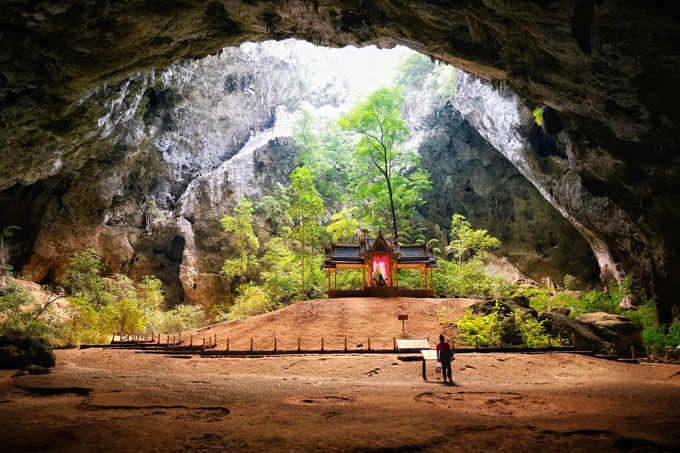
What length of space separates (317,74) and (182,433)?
4867 cm

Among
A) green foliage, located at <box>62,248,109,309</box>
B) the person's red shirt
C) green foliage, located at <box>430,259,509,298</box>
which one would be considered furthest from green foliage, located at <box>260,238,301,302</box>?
the person's red shirt

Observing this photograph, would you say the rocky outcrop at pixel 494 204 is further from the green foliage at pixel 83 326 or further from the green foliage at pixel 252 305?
the green foliage at pixel 83 326

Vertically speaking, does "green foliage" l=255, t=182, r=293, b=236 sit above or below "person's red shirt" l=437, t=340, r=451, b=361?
above

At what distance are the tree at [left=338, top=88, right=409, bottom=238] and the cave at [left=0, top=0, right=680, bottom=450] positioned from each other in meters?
4.46

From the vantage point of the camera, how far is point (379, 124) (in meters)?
30.0

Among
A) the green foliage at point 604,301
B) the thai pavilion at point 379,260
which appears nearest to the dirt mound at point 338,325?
the thai pavilion at point 379,260

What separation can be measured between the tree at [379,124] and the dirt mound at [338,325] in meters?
12.7

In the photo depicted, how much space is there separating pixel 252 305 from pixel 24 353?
13.6 metres

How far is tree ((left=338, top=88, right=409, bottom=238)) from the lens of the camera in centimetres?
2939

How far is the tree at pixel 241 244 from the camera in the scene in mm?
25797

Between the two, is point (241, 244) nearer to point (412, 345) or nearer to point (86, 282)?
point (86, 282)

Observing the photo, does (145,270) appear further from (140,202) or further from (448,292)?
(448,292)

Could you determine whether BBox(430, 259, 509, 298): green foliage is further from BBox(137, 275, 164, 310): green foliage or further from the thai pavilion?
BBox(137, 275, 164, 310): green foliage

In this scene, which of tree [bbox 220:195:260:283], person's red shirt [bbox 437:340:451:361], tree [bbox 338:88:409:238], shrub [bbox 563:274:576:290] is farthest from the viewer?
tree [bbox 338:88:409:238]
